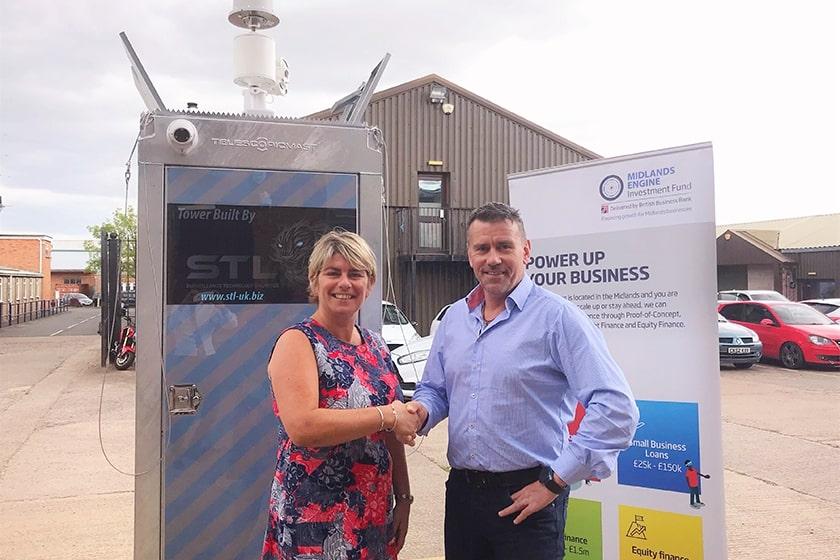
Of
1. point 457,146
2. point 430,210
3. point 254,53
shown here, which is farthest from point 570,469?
point 457,146

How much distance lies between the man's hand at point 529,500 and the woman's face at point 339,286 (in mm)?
805

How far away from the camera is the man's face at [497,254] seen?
236 centimetres

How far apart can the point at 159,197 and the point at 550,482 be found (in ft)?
6.80

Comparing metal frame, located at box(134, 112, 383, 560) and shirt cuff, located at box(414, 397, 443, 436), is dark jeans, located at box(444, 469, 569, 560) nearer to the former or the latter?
shirt cuff, located at box(414, 397, 443, 436)

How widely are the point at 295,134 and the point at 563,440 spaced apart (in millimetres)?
1848

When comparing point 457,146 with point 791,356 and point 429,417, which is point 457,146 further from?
point 429,417

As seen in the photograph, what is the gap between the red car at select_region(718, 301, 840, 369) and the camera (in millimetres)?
14391

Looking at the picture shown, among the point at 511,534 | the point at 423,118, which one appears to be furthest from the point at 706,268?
the point at 423,118

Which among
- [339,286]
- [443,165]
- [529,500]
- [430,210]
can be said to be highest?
[443,165]

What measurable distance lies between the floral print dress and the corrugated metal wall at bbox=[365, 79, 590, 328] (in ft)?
52.0

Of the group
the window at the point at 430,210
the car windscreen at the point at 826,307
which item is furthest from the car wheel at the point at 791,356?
the window at the point at 430,210

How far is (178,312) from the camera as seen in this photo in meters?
3.13

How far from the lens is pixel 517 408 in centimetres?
226

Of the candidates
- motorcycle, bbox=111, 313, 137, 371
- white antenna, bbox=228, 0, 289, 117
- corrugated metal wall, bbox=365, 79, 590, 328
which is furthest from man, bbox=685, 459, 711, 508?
corrugated metal wall, bbox=365, 79, 590, 328
